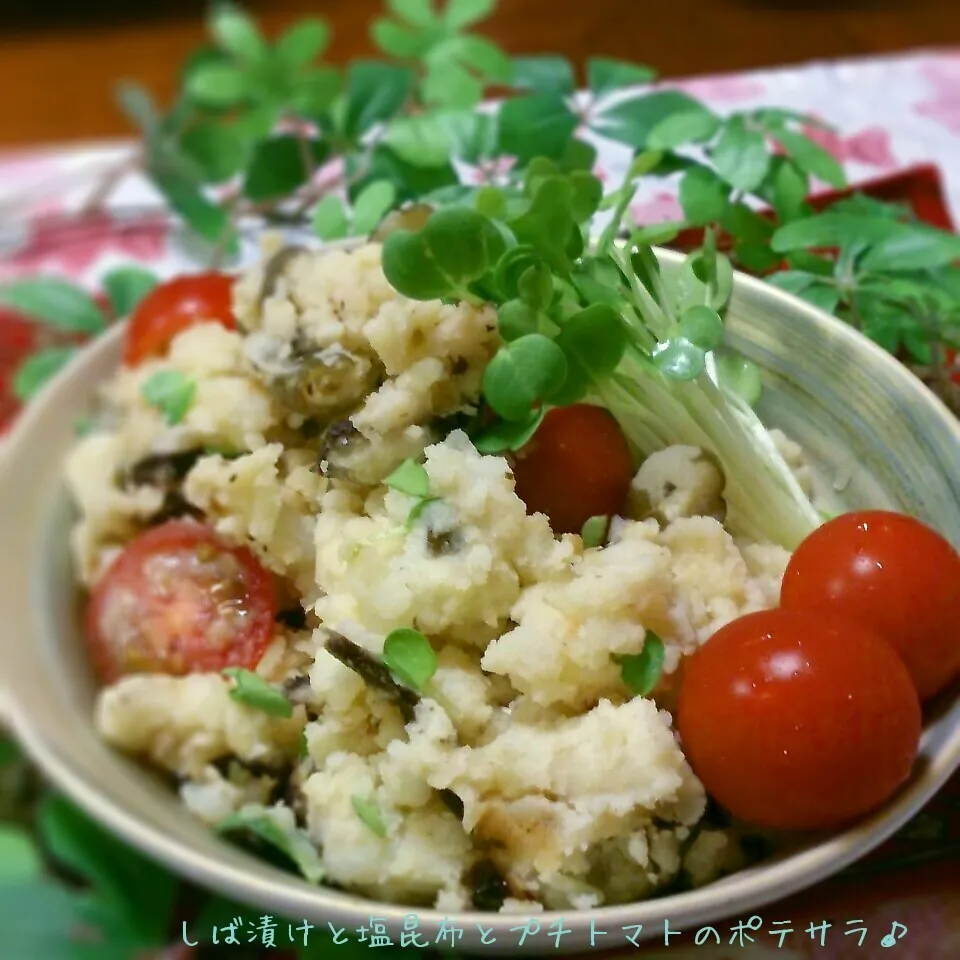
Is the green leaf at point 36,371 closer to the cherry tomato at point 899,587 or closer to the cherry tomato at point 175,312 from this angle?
the cherry tomato at point 175,312

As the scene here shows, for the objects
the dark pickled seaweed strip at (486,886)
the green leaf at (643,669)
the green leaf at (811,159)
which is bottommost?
the dark pickled seaweed strip at (486,886)

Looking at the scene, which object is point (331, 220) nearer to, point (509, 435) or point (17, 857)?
point (509, 435)

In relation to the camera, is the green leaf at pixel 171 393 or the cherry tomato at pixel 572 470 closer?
the cherry tomato at pixel 572 470

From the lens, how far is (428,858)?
1.49 feet

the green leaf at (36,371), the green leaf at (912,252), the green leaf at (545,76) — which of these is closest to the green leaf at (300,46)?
the green leaf at (545,76)

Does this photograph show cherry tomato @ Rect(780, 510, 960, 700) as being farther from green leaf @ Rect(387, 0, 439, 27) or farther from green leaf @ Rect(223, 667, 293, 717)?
green leaf @ Rect(387, 0, 439, 27)

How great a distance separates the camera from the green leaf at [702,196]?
63cm

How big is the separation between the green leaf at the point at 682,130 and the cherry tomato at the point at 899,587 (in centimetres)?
33

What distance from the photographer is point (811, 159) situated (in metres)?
A: 0.69

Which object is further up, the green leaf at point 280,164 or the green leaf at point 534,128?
the green leaf at point 534,128

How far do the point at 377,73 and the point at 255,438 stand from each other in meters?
0.46

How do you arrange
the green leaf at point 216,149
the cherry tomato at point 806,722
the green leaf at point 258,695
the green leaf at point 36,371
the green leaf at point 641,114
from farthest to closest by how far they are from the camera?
1. the green leaf at point 216,149
2. the green leaf at point 36,371
3. the green leaf at point 641,114
4. the green leaf at point 258,695
5. the cherry tomato at point 806,722

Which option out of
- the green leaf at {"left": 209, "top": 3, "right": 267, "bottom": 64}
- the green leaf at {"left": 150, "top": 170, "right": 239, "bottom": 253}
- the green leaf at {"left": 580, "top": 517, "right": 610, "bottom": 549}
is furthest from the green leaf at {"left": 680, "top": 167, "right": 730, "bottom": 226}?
the green leaf at {"left": 209, "top": 3, "right": 267, "bottom": 64}

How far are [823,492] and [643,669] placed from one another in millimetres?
169
